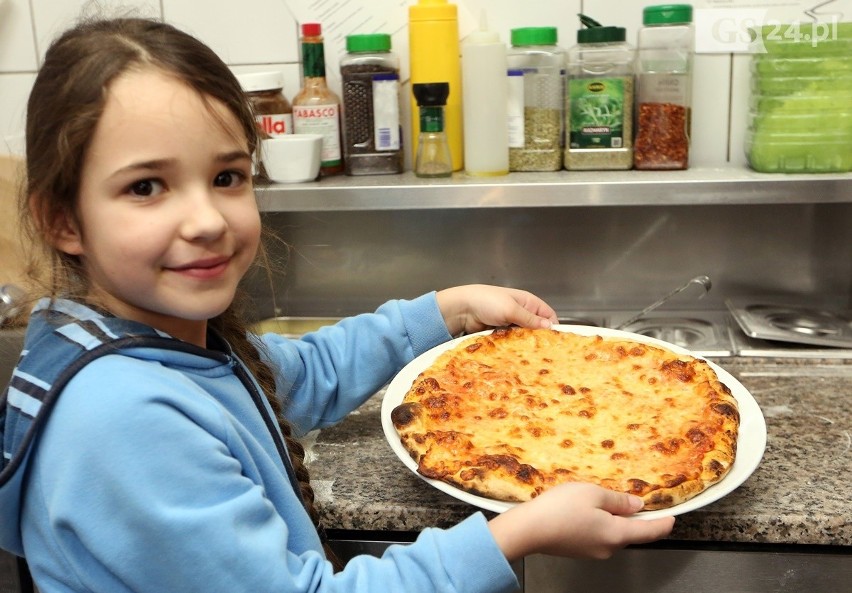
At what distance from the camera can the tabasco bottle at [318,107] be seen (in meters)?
1.49

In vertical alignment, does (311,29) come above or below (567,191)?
above

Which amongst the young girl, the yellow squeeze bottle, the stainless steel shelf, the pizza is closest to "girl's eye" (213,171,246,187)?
the young girl

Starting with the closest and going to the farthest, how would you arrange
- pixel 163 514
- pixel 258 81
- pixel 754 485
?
1. pixel 163 514
2. pixel 754 485
3. pixel 258 81

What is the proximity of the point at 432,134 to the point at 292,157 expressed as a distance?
0.77 feet

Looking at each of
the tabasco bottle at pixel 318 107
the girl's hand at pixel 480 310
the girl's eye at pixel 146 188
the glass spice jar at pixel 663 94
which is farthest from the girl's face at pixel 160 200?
the glass spice jar at pixel 663 94

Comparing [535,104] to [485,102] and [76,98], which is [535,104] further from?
[76,98]

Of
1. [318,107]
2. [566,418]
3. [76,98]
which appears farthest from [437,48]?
[76,98]

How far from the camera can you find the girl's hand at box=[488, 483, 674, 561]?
79 cm

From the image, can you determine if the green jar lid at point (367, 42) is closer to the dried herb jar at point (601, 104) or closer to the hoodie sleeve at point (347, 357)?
the dried herb jar at point (601, 104)

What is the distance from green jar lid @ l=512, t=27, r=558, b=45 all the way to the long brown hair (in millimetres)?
693

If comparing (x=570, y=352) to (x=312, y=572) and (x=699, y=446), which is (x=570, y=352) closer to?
(x=699, y=446)

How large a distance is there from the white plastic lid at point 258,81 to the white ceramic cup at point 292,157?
0.28 feet

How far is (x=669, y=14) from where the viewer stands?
1.39 meters

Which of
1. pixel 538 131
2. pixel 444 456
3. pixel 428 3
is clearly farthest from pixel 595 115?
pixel 444 456
